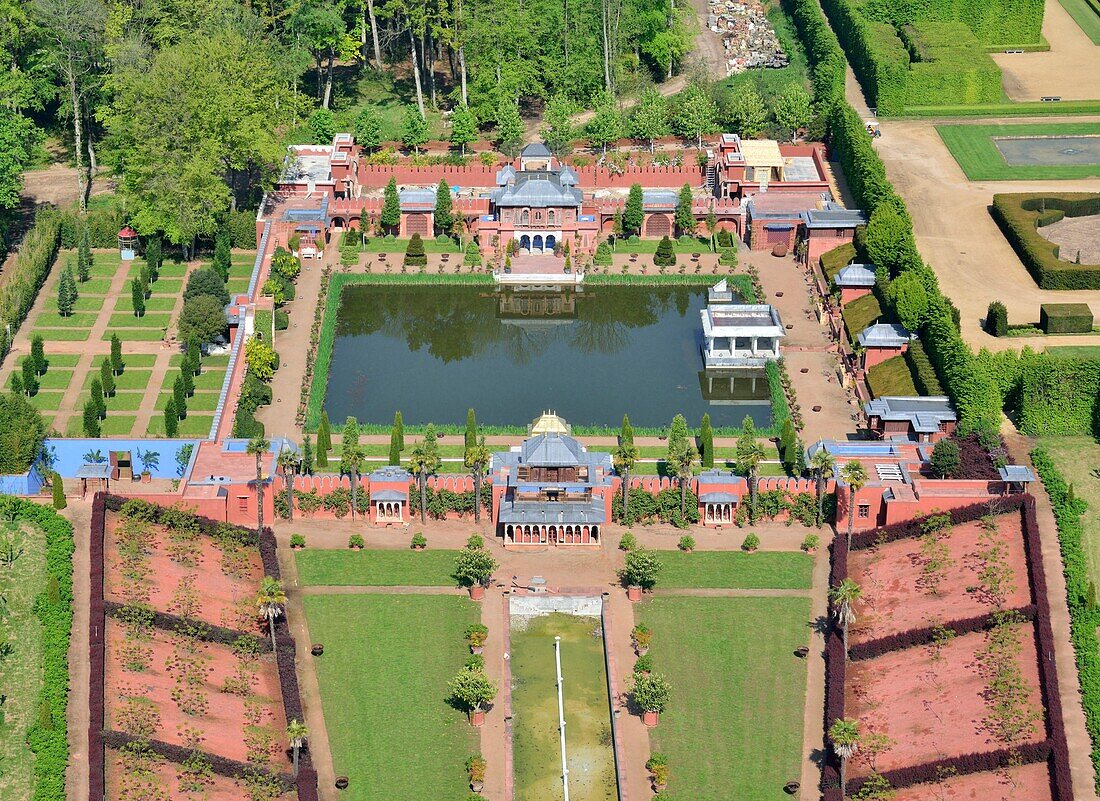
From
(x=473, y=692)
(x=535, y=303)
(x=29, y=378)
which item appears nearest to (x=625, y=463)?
(x=473, y=692)

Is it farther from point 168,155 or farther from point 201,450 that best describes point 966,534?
point 168,155

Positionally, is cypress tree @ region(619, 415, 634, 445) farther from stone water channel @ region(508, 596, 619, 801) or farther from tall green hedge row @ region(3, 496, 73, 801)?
tall green hedge row @ region(3, 496, 73, 801)

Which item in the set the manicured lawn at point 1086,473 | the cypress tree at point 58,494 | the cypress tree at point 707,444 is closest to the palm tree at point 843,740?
the manicured lawn at point 1086,473

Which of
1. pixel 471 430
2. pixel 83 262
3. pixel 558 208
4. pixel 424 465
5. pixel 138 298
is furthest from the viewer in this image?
pixel 558 208

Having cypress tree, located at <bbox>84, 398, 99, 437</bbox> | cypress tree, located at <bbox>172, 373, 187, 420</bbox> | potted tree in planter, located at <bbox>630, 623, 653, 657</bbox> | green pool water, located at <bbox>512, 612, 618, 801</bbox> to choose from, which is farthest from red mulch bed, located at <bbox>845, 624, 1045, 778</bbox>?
cypress tree, located at <bbox>84, 398, 99, 437</bbox>

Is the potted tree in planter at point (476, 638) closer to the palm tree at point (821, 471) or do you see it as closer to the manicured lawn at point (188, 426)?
the palm tree at point (821, 471)

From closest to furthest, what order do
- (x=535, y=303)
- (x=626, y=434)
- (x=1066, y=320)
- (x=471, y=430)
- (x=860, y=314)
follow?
(x=626, y=434), (x=471, y=430), (x=1066, y=320), (x=860, y=314), (x=535, y=303)

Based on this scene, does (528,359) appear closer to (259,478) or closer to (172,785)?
(259,478)
